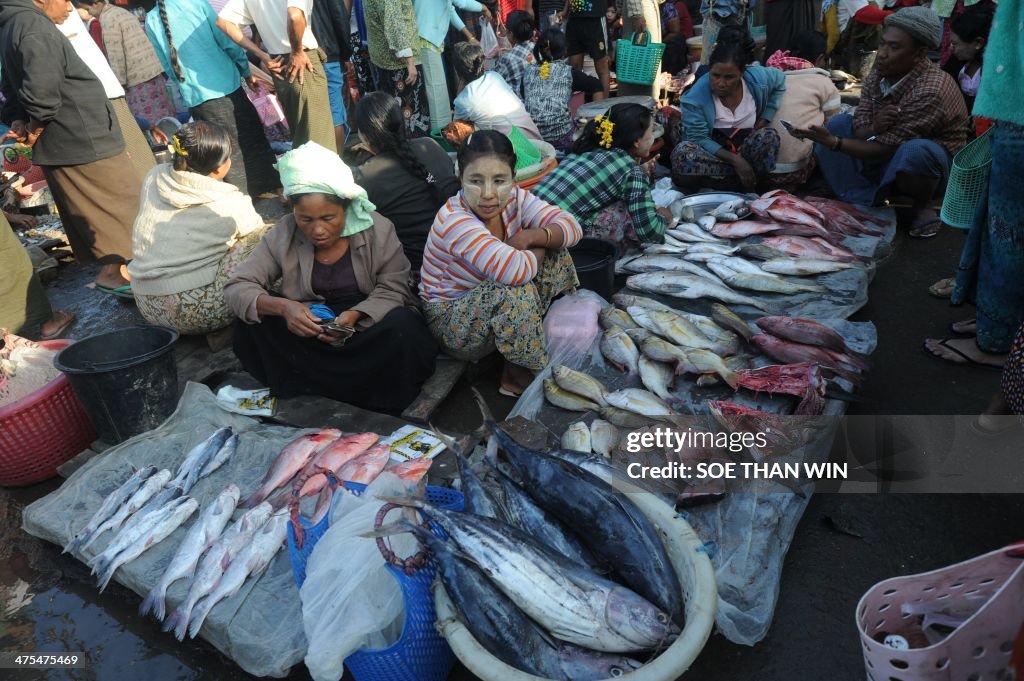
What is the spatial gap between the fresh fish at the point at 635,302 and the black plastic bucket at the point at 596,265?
0.15 m

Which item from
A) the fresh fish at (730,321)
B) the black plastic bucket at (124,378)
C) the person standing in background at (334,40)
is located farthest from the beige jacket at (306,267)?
the person standing in background at (334,40)

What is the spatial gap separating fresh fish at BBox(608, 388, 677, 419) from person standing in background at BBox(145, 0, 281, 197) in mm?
4816

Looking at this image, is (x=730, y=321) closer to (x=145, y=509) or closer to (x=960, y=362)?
(x=960, y=362)

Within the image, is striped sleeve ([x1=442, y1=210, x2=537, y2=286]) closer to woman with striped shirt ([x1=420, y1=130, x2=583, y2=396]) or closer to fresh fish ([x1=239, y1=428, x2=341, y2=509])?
woman with striped shirt ([x1=420, y1=130, x2=583, y2=396])

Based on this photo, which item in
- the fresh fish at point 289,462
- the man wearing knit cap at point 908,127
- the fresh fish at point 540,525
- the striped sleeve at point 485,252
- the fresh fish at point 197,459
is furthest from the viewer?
the man wearing knit cap at point 908,127

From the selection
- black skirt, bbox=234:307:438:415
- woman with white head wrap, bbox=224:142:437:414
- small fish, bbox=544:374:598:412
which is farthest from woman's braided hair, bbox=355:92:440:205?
small fish, bbox=544:374:598:412

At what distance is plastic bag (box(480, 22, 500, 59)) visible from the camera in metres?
9.41

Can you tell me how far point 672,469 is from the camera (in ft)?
8.93

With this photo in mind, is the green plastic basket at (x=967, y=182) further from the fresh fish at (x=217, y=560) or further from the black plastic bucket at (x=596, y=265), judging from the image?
the fresh fish at (x=217, y=560)

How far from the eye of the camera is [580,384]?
3.25 metres

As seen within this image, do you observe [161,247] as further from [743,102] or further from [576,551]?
[743,102]

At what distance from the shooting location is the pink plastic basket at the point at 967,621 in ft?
4.75

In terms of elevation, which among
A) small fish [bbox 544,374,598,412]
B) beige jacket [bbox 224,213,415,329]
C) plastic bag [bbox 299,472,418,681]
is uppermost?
beige jacket [bbox 224,213,415,329]

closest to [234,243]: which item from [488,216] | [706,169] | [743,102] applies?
[488,216]
